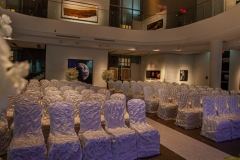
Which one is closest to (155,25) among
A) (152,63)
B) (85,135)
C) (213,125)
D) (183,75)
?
(152,63)

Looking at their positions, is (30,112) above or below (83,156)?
above

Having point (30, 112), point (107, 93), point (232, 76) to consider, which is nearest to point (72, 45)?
point (107, 93)

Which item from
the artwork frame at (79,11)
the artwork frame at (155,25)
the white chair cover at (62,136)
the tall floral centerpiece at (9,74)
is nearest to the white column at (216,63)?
the artwork frame at (155,25)

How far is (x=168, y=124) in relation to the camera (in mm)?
5398

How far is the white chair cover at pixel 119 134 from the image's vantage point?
10.00 feet

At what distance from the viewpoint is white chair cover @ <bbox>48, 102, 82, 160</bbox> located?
260 centimetres

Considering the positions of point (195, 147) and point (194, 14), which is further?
point (194, 14)

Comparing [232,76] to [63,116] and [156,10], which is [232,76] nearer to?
[156,10]

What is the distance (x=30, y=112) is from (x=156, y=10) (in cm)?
1431

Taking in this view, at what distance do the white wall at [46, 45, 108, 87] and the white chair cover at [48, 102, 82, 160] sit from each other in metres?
A: 9.57

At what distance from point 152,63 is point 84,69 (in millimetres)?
6396

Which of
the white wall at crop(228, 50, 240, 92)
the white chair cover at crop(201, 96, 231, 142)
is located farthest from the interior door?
the white chair cover at crop(201, 96, 231, 142)

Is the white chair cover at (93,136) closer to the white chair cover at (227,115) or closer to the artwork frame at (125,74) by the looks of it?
the white chair cover at (227,115)

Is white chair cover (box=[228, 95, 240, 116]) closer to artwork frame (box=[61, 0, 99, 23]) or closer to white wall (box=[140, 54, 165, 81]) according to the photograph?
artwork frame (box=[61, 0, 99, 23])
